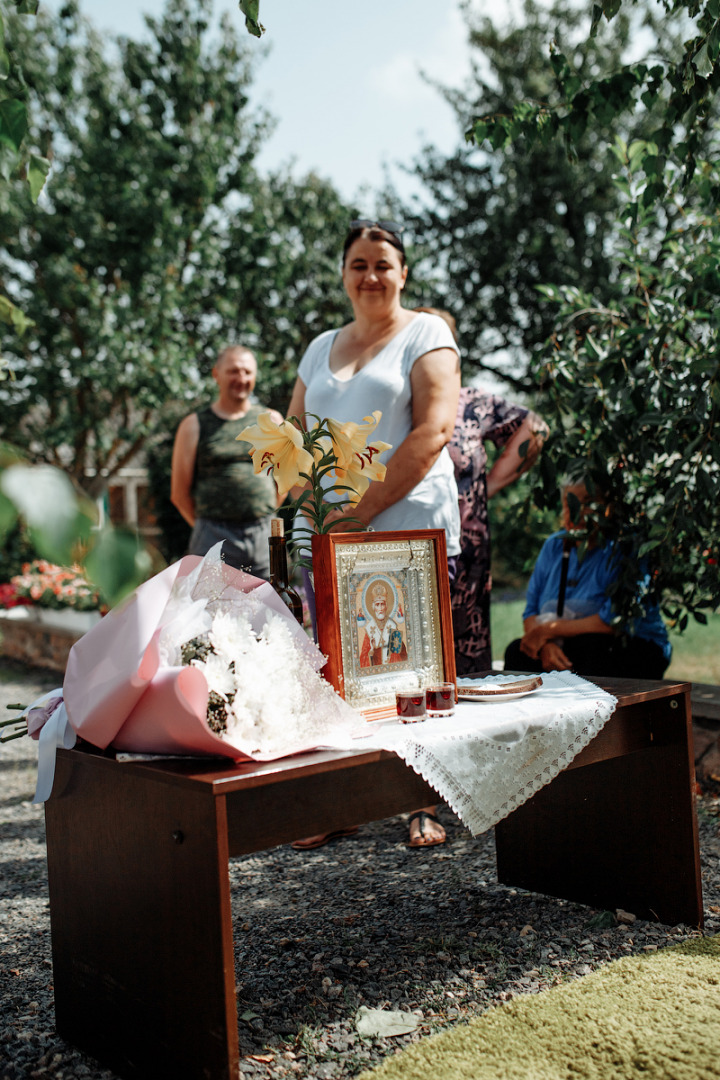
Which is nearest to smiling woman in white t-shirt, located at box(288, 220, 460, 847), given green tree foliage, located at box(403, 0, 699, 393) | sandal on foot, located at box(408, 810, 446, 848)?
sandal on foot, located at box(408, 810, 446, 848)

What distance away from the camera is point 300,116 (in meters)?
12.8

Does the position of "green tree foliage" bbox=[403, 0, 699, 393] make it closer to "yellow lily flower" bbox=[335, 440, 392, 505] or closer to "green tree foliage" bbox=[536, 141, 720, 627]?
"green tree foliage" bbox=[536, 141, 720, 627]

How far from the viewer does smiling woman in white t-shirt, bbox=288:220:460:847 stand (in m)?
2.54

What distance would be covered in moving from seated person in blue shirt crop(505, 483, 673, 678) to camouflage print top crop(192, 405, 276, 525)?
4.83 feet

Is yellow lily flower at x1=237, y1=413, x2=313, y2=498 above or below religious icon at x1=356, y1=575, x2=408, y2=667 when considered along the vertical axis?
above

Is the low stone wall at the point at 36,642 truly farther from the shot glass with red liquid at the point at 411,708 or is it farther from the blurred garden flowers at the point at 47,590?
the shot glass with red liquid at the point at 411,708

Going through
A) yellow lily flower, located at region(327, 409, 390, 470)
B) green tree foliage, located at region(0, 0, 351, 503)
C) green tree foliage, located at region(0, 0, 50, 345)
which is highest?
green tree foliage, located at region(0, 0, 351, 503)

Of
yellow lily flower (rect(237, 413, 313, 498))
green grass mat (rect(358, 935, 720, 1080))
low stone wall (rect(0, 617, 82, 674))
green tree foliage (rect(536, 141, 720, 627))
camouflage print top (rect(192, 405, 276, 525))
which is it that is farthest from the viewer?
low stone wall (rect(0, 617, 82, 674))

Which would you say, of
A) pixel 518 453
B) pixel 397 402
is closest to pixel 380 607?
pixel 397 402

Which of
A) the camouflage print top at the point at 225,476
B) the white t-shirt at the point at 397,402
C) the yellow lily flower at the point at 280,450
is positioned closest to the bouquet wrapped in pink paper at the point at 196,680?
the yellow lily flower at the point at 280,450

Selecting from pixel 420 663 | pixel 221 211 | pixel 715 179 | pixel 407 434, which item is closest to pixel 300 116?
pixel 221 211

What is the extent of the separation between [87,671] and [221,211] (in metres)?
11.5

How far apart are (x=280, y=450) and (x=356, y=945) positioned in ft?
4.13

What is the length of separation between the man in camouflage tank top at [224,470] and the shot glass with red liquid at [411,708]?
256 centimetres
